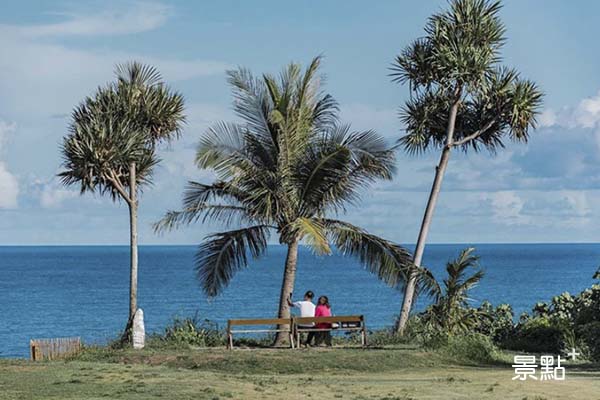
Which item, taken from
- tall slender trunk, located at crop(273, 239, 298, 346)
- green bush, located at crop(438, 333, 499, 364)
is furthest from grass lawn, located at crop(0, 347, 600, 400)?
tall slender trunk, located at crop(273, 239, 298, 346)

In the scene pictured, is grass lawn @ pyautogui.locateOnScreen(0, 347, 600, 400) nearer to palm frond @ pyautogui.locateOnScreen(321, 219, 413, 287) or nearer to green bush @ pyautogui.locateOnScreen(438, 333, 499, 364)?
green bush @ pyautogui.locateOnScreen(438, 333, 499, 364)

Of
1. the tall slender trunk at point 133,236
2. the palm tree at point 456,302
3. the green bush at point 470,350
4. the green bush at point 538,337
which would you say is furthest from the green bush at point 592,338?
the tall slender trunk at point 133,236

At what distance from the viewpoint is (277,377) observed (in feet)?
69.8

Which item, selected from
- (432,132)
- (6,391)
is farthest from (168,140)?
(6,391)

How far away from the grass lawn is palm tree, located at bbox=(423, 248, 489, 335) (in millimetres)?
1384

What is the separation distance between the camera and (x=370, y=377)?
21.5 metres

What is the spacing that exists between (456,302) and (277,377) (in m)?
6.58

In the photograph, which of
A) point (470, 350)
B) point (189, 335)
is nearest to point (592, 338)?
point (470, 350)

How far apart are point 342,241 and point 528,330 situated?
5.45m

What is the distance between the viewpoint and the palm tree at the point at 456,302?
26156 millimetres

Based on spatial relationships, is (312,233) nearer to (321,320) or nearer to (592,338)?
(321,320)

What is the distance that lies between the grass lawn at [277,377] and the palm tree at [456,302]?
1.38 m

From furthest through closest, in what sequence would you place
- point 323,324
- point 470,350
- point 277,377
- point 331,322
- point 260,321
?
1. point 323,324
2. point 331,322
3. point 260,321
4. point 470,350
5. point 277,377

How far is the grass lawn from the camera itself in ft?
58.9
